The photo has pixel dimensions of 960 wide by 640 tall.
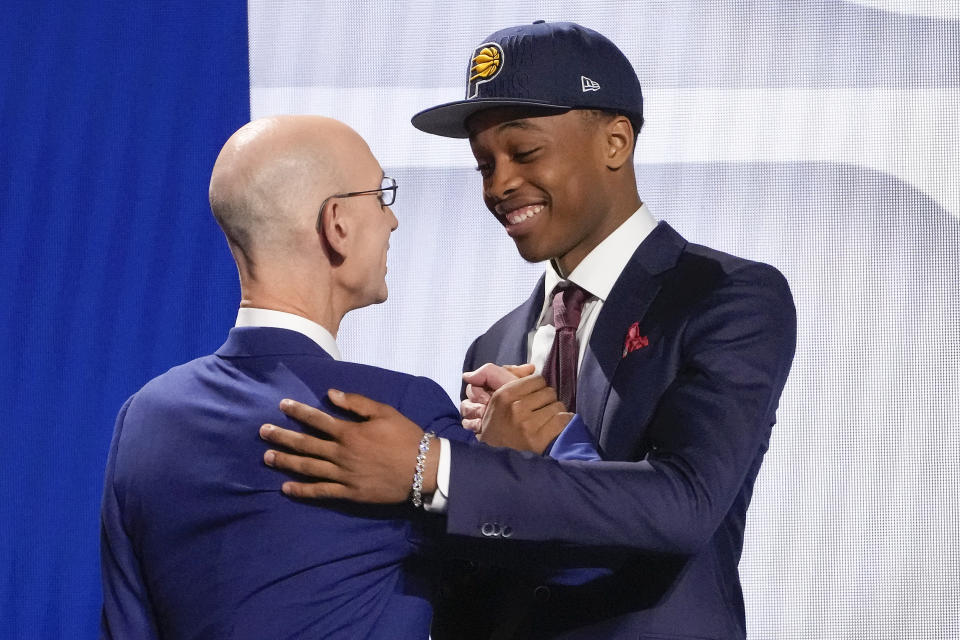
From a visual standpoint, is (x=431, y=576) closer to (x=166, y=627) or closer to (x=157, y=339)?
(x=166, y=627)

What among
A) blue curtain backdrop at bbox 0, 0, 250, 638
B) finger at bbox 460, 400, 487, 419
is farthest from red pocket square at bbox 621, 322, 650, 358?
blue curtain backdrop at bbox 0, 0, 250, 638

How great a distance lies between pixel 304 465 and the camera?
1.27 meters

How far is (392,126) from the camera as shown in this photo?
284 centimetres

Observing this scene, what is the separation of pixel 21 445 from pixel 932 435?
2.19 metres

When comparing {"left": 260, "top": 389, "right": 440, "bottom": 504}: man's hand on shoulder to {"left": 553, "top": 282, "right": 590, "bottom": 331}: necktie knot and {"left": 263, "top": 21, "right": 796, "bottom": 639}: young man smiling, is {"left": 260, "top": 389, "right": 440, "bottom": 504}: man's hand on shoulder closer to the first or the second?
{"left": 263, "top": 21, "right": 796, "bottom": 639}: young man smiling

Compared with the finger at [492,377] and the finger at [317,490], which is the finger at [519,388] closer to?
the finger at [492,377]

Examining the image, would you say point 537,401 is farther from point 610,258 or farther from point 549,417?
point 610,258

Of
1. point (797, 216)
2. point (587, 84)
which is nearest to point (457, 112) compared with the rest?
point (587, 84)

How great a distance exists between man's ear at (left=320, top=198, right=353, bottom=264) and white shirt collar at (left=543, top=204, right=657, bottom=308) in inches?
20.2

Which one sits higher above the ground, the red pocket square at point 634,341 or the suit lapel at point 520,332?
the red pocket square at point 634,341

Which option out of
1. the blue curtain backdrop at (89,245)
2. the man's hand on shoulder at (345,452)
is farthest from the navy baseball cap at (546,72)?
the blue curtain backdrop at (89,245)

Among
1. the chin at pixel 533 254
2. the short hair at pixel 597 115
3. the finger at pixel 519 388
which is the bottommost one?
the finger at pixel 519 388

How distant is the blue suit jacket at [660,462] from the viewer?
139 centimetres

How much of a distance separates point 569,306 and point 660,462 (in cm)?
40
